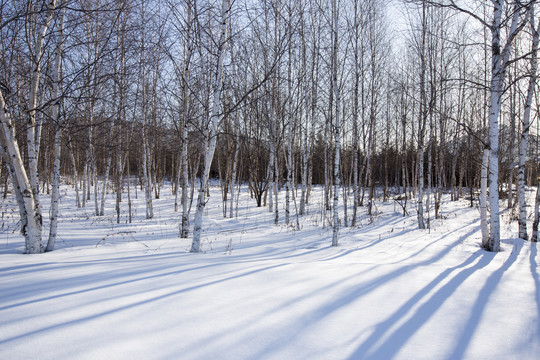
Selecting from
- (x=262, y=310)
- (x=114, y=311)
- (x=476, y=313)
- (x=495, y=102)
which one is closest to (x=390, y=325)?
(x=476, y=313)

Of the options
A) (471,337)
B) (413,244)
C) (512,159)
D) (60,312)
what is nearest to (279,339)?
(471,337)

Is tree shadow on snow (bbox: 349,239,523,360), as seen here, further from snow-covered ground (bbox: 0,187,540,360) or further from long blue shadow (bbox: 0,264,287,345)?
long blue shadow (bbox: 0,264,287,345)

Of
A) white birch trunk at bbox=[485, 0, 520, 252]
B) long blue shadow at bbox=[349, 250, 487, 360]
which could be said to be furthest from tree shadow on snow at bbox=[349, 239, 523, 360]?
white birch trunk at bbox=[485, 0, 520, 252]

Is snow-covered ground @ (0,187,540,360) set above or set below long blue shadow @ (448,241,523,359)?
above

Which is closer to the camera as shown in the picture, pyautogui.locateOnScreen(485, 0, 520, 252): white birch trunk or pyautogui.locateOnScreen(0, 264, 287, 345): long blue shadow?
pyautogui.locateOnScreen(0, 264, 287, 345): long blue shadow

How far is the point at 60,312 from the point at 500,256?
6976mm

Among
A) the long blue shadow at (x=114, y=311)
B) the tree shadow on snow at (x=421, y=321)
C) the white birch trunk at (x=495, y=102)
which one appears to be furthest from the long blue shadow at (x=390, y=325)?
the white birch trunk at (x=495, y=102)

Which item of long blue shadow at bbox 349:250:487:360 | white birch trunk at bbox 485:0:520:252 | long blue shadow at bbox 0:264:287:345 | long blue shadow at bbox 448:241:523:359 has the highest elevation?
white birch trunk at bbox 485:0:520:252

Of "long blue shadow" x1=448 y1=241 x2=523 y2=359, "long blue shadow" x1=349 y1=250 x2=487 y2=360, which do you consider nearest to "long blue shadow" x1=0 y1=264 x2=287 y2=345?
"long blue shadow" x1=349 y1=250 x2=487 y2=360

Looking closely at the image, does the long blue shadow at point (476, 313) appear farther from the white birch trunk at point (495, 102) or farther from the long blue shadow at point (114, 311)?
the white birch trunk at point (495, 102)

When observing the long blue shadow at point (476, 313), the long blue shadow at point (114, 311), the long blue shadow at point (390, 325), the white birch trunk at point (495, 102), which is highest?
the white birch trunk at point (495, 102)

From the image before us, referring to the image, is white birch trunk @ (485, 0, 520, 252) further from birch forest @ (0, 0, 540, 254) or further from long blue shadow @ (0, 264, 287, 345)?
long blue shadow @ (0, 264, 287, 345)

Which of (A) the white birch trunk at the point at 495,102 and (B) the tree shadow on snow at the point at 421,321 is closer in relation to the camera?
(B) the tree shadow on snow at the point at 421,321

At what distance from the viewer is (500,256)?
219 inches
